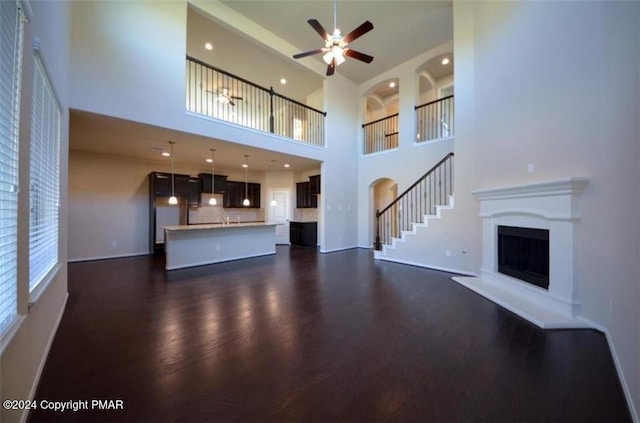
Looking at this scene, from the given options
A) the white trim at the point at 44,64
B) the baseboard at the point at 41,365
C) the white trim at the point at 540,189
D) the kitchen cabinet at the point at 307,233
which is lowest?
the baseboard at the point at 41,365

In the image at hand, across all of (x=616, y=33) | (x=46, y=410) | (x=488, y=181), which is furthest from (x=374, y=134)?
(x=46, y=410)

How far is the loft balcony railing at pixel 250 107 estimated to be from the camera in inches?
274

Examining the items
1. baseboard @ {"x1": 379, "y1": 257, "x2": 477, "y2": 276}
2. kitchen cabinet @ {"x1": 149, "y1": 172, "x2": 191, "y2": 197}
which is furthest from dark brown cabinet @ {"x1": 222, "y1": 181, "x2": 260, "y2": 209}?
baseboard @ {"x1": 379, "y1": 257, "x2": 477, "y2": 276}

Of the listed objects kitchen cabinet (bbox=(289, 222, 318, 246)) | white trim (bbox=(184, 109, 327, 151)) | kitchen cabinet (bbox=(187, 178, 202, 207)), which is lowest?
kitchen cabinet (bbox=(289, 222, 318, 246))

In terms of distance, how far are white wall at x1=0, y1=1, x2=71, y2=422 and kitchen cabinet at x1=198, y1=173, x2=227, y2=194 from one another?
479 centimetres

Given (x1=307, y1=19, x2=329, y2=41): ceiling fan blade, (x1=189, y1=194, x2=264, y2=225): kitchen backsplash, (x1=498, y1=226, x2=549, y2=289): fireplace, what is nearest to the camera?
(x1=498, y1=226, x2=549, y2=289): fireplace

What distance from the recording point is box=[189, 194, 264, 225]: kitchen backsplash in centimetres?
813

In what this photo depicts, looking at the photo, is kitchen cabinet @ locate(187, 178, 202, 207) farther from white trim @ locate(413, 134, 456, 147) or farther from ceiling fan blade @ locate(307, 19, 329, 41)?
white trim @ locate(413, 134, 456, 147)

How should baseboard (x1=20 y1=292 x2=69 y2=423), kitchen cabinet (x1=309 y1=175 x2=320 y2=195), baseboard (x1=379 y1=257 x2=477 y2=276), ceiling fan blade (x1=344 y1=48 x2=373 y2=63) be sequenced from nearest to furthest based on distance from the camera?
1. baseboard (x1=20 y1=292 x2=69 y2=423)
2. ceiling fan blade (x1=344 y1=48 x2=373 y2=63)
3. baseboard (x1=379 y1=257 x2=477 y2=276)
4. kitchen cabinet (x1=309 y1=175 x2=320 y2=195)

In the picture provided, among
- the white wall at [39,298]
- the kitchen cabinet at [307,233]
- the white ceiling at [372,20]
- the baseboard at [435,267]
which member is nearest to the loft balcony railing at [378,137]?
the white ceiling at [372,20]

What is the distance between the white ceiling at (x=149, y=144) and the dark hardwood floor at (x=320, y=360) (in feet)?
9.00

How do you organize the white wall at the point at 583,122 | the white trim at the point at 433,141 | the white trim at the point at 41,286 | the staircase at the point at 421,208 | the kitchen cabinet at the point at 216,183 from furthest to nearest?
the kitchen cabinet at the point at 216,183, the white trim at the point at 433,141, the staircase at the point at 421,208, the white wall at the point at 583,122, the white trim at the point at 41,286

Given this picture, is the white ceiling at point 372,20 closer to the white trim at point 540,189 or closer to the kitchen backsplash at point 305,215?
the white trim at point 540,189

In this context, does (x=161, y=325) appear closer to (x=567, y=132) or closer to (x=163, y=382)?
(x=163, y=382)
